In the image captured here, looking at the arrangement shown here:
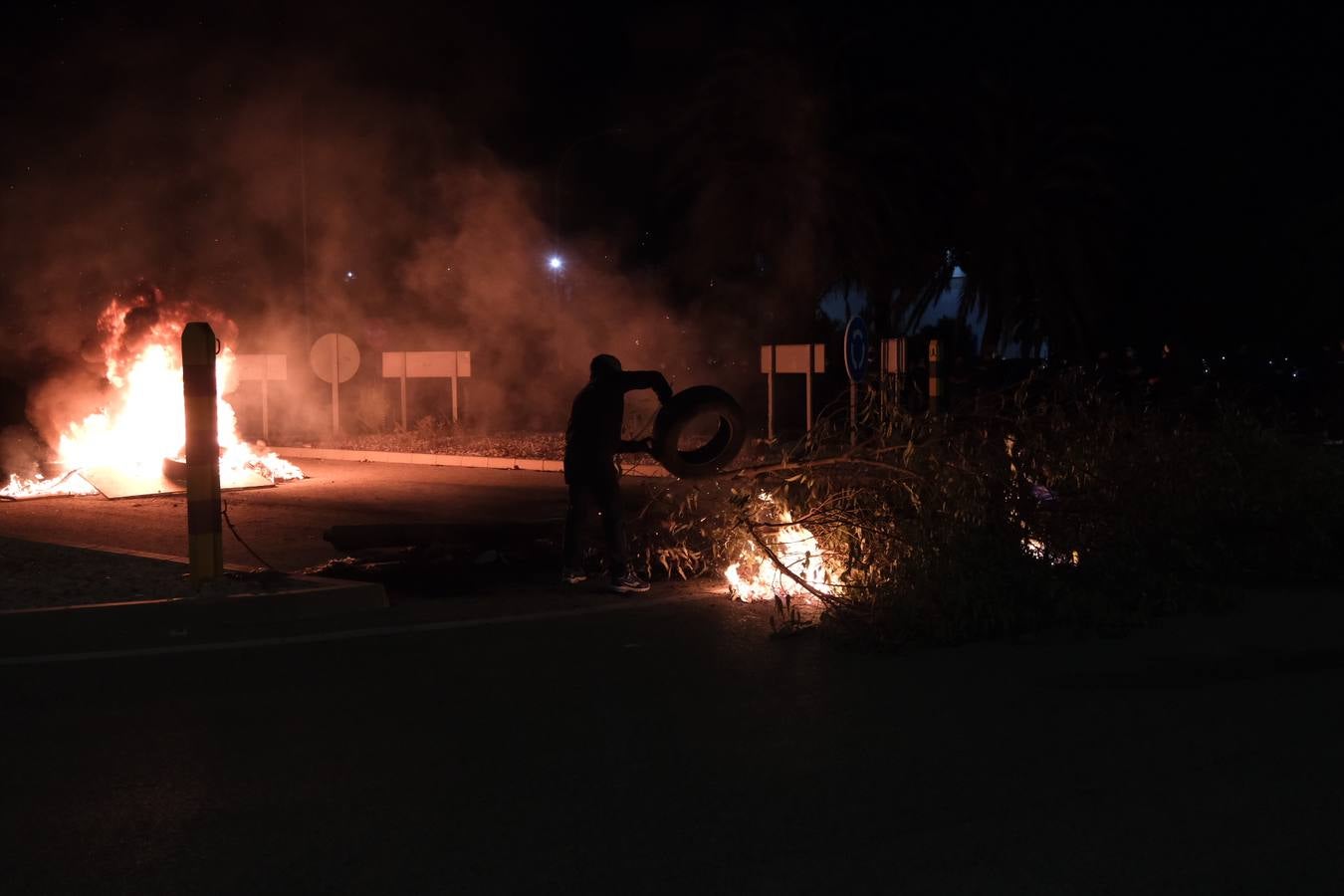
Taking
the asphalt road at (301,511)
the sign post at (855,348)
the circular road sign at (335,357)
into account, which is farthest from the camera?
the circular road sign at (335,357)

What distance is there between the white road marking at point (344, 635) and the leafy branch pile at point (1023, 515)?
866mm

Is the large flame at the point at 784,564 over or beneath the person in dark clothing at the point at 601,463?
beneath

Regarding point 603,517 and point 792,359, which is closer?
point 603,517

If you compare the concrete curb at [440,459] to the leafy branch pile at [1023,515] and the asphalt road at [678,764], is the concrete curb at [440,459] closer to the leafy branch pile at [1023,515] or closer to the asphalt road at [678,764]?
the leafy branch pile at [1023,515]

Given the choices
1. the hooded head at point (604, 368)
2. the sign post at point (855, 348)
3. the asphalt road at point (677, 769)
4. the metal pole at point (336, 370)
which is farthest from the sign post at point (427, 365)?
the asphalt road at point (677, 769)

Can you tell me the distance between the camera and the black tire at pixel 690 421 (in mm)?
9805

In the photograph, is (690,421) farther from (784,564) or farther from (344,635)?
(344,635)

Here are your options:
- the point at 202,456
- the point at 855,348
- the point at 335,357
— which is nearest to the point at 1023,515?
the point at 202,456

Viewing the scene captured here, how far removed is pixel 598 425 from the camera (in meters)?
9.28

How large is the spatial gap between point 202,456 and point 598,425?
2.47m

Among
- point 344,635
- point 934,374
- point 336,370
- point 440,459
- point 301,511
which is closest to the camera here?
point 344,635

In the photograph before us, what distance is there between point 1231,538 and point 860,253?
19097 mm

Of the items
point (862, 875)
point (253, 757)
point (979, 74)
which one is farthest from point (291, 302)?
point (862, 875)

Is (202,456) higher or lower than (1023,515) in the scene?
higher
